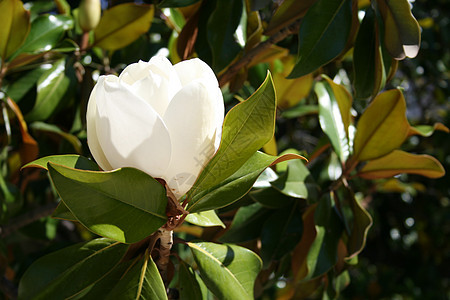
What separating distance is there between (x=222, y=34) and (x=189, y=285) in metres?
0.47

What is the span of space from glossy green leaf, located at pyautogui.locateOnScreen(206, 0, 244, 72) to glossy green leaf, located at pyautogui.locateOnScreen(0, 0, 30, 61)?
1.24 feet

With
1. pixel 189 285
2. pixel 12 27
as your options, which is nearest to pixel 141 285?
pixel 189 285

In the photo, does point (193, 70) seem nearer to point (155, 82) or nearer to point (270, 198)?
point (155, 82)

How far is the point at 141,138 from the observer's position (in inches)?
21.1

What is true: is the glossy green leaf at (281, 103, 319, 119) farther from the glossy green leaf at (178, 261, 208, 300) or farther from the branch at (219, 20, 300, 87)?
the glossy green leaf at (178, 261, 208, 300)

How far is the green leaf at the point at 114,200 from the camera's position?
1.67 ft

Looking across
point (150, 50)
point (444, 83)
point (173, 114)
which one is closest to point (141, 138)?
point (173, 114)

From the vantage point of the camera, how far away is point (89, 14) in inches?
41.5

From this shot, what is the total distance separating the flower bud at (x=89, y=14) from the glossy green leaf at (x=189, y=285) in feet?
2.03

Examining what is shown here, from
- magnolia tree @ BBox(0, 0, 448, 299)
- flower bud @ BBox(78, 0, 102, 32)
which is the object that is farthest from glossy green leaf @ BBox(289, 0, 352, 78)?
flower bud @ BBox(78, 0, 102, 32)

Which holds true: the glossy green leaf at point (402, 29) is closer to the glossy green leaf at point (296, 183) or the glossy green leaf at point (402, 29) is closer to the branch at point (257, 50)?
the branch at point (257, 50)

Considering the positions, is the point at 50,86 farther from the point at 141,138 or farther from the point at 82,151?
the point at 141,138

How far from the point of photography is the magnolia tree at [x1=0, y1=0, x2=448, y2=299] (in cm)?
55

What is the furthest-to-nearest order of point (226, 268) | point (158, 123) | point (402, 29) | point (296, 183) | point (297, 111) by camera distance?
1. point (297, 111)
2. point (296, 183)
3. point (402, 29)
4. point (226, 268)
5. point (158, 123)
